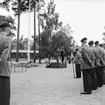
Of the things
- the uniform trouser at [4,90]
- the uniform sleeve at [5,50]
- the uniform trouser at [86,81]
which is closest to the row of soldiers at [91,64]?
the uniform trouser at [86,81]

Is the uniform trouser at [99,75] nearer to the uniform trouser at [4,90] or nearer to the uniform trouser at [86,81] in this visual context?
the uniform trouser at [86,81]

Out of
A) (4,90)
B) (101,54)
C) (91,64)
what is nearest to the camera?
(4,90)

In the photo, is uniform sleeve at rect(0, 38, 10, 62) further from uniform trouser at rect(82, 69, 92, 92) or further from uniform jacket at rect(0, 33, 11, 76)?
uniform trouser at rect(82, 69, 92, 92)

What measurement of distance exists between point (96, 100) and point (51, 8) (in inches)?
1065

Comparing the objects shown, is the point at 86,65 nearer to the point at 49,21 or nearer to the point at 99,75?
the point at 99,75

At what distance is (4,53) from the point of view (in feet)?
12.2

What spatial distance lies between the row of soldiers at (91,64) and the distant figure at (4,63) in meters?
3.43

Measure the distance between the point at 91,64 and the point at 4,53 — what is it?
144 inches

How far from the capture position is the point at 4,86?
153 inches

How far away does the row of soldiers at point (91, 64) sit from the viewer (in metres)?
6.70

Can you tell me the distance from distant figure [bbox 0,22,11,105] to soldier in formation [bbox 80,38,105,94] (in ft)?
11.2

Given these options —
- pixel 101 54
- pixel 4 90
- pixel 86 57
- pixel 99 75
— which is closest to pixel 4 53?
pixel 4 90

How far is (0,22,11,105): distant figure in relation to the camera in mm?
3754

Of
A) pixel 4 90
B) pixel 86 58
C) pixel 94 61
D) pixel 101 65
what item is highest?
pixel 86 58
